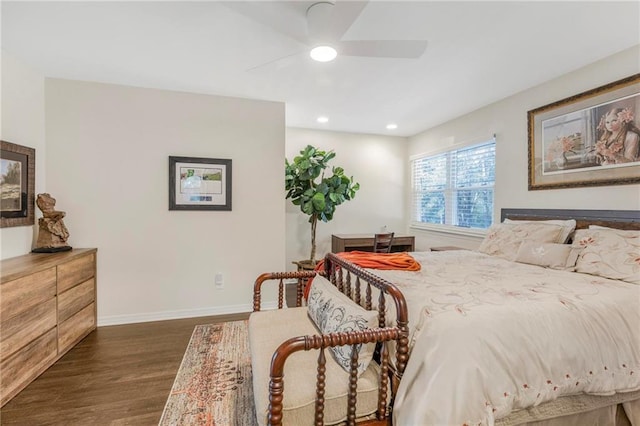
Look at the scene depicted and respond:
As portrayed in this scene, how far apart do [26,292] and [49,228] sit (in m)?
0.93

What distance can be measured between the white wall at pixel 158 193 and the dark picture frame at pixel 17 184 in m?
0.27

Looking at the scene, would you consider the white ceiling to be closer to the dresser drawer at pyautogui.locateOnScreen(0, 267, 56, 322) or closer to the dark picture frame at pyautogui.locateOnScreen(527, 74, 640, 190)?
the dark picture frame at pyautogui.locateOnScreen(527, 74, 640, 190)

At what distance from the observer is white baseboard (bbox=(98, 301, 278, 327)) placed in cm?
314

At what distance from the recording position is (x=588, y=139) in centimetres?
269

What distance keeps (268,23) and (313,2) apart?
0.40 metres

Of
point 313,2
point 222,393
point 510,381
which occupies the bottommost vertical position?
point 222,393

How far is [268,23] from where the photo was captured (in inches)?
80.0

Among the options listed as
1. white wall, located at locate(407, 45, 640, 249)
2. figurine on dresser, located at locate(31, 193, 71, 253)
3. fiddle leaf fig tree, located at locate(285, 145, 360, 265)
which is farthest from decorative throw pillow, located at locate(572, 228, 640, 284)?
figurine on dresser, located at locate(31, 193, 71, 253)

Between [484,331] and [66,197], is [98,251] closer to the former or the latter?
[66,197]

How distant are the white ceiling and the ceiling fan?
2cm

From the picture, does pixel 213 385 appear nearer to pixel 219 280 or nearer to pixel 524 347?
pixel 219 280

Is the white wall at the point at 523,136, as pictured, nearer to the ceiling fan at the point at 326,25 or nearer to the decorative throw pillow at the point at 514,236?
the decorative throw pillow at the point at 514,236

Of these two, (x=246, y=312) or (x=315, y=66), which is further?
(x=246, y=312)

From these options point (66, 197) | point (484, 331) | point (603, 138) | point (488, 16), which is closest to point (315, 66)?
point (488, 16)
